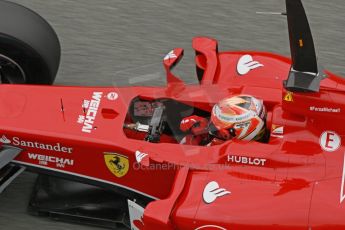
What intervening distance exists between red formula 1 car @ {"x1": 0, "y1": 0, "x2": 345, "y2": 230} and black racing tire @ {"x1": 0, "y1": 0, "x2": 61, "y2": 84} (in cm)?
1

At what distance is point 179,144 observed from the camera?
5438 mm

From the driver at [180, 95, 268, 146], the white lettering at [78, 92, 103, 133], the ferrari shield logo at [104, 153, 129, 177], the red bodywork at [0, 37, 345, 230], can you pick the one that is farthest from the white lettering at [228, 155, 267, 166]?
the white lettering at [78, 92, 103, 133]

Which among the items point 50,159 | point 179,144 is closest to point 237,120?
point 179,144

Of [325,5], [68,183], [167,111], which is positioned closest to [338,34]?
[325,5]

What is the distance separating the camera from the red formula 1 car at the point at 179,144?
5.00m

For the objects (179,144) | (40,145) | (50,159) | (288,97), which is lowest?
(50,159)

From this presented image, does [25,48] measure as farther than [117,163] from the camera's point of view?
Yes

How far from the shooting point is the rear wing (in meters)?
4.99

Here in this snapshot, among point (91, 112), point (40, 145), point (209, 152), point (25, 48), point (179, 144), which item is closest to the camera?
point (209, 152)

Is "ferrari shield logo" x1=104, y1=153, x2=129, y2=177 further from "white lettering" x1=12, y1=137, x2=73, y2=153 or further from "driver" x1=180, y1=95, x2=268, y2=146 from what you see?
"driver" x1=180, y1=95, x2=268, y2=146

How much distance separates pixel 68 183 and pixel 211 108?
129cm

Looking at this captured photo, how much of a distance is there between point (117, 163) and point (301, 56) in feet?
4.93

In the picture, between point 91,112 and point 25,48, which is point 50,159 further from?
point 25,48

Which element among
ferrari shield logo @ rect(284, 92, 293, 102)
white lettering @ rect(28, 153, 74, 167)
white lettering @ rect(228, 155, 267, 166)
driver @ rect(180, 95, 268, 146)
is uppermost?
ferrari shield logo @ rect(284, 92, 293, 102)
